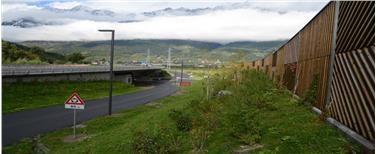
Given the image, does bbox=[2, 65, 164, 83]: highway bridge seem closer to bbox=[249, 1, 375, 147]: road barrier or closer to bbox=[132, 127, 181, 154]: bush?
bbox=[132, 127, 181, 154]: bush

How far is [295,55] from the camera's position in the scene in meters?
24.0

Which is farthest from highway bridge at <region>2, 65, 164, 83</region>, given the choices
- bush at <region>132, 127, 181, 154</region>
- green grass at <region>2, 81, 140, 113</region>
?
bush at <region>132, 127, 181, 154</region>

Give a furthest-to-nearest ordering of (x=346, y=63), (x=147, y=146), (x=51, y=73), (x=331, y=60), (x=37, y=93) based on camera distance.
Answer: (x=51, y=73) < (x=37, y=93) < (x=331, y=60) < (x=147, y=146) < (x=346, y=63)

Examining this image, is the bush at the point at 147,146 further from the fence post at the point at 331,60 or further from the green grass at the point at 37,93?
the green grass at the point at 37,93

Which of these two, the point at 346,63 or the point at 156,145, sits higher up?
the point at 346,63

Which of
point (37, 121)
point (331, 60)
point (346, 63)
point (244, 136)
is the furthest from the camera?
point (37, 121)

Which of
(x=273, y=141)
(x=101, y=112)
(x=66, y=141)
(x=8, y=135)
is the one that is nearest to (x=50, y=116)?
(x=101, y=112)

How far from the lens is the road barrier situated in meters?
10.1

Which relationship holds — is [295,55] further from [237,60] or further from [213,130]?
[237,60]

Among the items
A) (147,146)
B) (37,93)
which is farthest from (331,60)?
(37,93)

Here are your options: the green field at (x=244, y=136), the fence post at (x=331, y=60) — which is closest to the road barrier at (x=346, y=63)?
the fence post at (x=331, y=60)

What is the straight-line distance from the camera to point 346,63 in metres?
12.0

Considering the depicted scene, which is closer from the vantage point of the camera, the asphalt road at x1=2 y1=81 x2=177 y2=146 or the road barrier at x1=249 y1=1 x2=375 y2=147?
the road barrier at x1=249 y1=1 x2=375 y2=147

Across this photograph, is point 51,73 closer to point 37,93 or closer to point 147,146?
point 37,93
